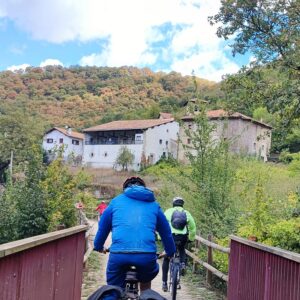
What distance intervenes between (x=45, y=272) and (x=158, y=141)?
7274 centimetres

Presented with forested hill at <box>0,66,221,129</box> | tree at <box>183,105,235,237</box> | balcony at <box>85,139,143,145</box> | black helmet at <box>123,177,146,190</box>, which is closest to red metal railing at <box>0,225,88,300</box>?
black helmet at <box>123,177,146,190</box>

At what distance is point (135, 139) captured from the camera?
75.9 m

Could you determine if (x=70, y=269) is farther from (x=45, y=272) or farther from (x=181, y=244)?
(x=181, y=244)

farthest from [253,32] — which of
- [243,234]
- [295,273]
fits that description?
[295,273]

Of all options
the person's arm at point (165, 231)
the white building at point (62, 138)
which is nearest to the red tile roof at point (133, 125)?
the white building at point (62, 138)

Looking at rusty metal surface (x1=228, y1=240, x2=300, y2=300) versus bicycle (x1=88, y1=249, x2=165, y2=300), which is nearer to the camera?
bicycle (x1=88, y1=249, x2=165, y2=300)

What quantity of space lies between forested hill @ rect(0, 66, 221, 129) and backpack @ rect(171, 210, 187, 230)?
3914 inches

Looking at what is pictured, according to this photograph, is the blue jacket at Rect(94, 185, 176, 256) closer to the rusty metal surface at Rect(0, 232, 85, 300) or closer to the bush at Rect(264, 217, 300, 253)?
the rusty metal surface at Rect(0, 232, 85, 300)

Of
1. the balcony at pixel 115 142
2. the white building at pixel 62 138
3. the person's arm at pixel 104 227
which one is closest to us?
the person's arm at pixel 104 227

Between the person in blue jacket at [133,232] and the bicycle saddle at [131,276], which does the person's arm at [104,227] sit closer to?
the person in blue jacket at [133,232]

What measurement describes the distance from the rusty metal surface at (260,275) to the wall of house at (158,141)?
66447 mm

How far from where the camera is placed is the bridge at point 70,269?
3745 millimetres

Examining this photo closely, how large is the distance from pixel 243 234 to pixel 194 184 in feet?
24.9

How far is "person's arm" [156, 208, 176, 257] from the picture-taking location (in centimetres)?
499
